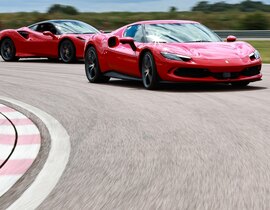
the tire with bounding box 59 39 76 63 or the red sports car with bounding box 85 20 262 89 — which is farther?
the tire with bounding box 59 39 76 63

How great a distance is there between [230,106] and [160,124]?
1.66 meters

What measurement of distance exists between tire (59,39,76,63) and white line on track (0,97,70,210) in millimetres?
11299

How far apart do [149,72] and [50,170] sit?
6252 millimetres

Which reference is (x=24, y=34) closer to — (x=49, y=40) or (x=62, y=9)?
(x=49, y=40)

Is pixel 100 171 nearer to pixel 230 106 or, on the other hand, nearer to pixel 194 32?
pixel 230 106

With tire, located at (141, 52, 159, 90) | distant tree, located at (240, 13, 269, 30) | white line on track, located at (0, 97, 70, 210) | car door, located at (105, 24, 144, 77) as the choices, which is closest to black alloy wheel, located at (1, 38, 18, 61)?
car door, located at (105, 24, 144, 77)

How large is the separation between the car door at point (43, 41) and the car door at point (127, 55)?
25.0 feet

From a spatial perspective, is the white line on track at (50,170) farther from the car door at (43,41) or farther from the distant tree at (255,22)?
the distant tree at (255,22)

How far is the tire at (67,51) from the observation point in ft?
64.0

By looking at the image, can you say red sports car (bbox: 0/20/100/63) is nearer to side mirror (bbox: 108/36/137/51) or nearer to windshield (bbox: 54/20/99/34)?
windshield (bbox: 54/20/99/34)

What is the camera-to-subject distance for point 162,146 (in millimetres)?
6367

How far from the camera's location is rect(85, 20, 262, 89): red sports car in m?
11.1

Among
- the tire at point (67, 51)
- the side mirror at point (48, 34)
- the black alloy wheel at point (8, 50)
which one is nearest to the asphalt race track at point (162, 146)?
the tire at point (67, 51)

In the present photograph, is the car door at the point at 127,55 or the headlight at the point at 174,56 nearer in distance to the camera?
the headlight at the point at 174,56
